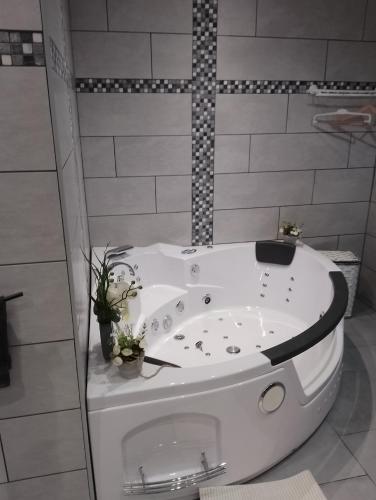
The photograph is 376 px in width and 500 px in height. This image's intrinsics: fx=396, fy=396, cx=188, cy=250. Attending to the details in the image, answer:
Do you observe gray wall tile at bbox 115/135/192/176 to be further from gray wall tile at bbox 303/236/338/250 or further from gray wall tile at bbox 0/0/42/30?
gray wall tile at bbox 0/0/42/30

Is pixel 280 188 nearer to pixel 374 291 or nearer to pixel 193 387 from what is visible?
pixel 374 291

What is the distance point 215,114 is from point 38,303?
Result: 6.72 ft

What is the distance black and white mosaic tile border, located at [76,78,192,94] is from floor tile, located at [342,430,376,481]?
2394 millimetres

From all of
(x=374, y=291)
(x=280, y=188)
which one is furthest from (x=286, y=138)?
(x=374, y=291)

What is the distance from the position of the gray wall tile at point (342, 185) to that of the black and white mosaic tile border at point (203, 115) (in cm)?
92

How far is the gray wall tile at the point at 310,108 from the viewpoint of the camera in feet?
9.74

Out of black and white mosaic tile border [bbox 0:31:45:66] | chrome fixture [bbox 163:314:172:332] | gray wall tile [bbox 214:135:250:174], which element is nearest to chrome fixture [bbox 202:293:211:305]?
chrome fixture [bbox 163:314:172:332]

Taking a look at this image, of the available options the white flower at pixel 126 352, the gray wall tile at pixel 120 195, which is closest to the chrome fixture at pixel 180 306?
the gray wall tile at pixel 120 195

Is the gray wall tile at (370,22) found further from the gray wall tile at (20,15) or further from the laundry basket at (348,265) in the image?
the gray wall tile at (20,15)

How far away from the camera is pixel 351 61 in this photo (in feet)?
9.66

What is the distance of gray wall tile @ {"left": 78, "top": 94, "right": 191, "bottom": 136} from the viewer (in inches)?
106

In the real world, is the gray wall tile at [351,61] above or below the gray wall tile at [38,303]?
above

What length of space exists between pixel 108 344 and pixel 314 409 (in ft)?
3.68

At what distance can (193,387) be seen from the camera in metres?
1.61
